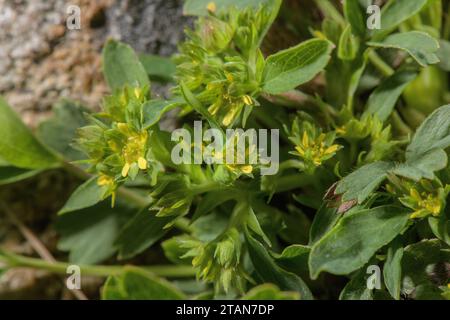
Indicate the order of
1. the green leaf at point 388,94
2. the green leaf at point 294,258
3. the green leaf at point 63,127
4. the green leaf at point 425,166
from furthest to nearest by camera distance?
the green leaf at point 63,127 → the green leaf at point 388,94 → the green leaf at point 294,258 → the green leaf at point 425,166

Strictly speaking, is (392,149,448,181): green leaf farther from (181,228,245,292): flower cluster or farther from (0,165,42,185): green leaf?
(0,165,42,185): green leaf

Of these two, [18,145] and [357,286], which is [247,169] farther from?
[18,145]

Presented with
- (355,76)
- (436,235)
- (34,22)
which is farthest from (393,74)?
(34,22)

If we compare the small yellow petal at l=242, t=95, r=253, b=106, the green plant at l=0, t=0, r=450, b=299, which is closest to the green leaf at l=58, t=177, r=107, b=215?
the green plant at l=0, t=0, r=450, b=299

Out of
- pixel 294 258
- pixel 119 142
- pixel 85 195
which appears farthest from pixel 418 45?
pixel 85 195

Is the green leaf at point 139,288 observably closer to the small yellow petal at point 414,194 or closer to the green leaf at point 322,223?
the green leaf at point 322,223

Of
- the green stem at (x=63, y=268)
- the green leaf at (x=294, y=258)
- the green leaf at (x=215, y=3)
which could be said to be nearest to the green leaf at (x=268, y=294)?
the green leaf at (x=294, y=258)

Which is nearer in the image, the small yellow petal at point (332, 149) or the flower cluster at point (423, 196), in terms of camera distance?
the flower cluster at point (423, 196)

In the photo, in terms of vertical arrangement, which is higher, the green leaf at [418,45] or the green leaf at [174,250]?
the green leaf at [418,45]
